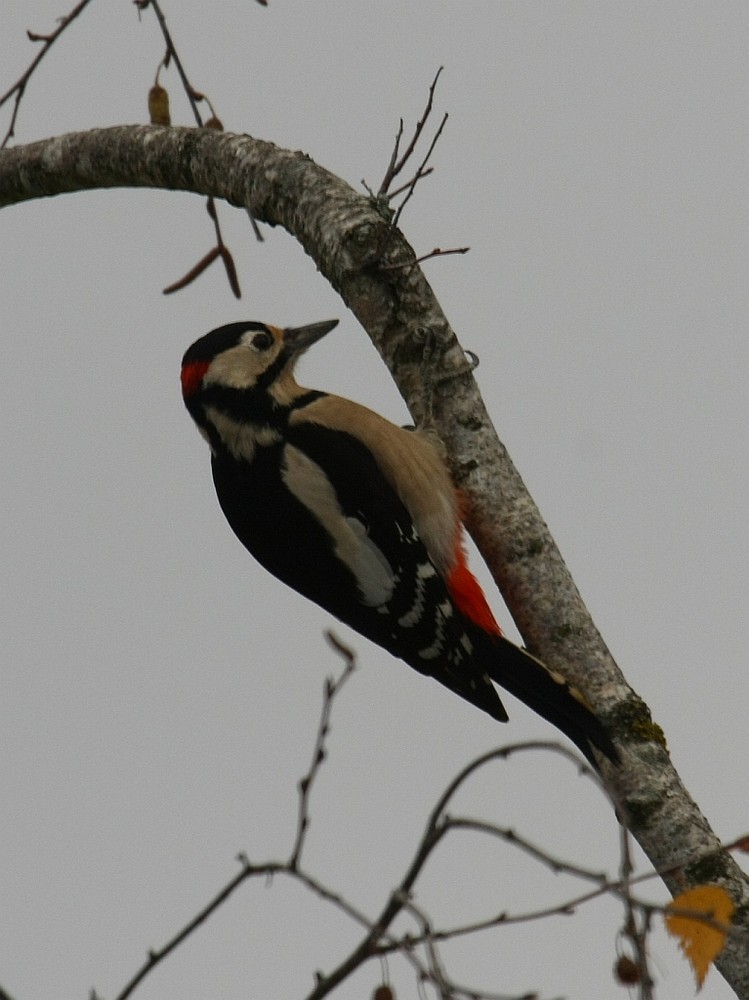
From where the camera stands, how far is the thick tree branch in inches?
116

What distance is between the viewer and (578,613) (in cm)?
331

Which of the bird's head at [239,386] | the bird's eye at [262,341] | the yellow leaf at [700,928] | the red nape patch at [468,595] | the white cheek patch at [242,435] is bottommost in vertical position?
the yellow leaf at [700,928]

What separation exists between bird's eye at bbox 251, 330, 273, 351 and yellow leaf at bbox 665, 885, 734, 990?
2833 millimetres

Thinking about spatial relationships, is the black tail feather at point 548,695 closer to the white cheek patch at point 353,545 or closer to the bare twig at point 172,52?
the white cheek patch at point 353,545

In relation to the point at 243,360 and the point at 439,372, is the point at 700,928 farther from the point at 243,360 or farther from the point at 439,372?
the point at 243,360

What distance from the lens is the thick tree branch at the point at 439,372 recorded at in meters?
2.95

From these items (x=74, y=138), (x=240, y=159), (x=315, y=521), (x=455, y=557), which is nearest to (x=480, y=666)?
(x=455, y=557)

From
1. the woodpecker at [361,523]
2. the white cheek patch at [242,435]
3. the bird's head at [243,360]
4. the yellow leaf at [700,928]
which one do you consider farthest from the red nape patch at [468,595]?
the yellow leaf at [700,928]

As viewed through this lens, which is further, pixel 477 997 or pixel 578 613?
pixel 578 613

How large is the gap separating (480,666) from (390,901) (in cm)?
237

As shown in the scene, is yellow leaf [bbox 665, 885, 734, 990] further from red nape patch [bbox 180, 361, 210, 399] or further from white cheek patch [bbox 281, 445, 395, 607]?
red nape patch [bbox 180, 361, 210, 399]

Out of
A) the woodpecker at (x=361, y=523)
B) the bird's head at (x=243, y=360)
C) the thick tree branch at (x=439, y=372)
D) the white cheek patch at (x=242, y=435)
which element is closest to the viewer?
the thick tree branch at (x=439, y=372)

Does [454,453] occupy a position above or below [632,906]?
above

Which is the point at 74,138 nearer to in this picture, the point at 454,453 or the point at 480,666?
the point at 454,453
